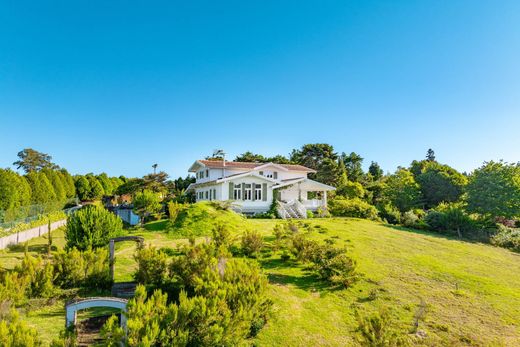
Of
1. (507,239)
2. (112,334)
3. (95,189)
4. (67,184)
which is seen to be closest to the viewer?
(112,334)

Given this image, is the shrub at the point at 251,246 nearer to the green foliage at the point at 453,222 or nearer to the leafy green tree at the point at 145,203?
the leafy green tree at the point at 145,203

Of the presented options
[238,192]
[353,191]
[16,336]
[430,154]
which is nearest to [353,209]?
[353,191]

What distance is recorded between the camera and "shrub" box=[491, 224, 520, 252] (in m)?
21.3

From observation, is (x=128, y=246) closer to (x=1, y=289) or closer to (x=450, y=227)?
(x=1, y=289)

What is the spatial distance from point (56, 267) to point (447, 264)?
17.2 meters

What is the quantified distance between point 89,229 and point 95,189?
3947 centimetres

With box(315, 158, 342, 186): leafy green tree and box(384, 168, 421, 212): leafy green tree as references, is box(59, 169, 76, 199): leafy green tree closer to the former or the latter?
box(315, 158, 342, 186): leafy green tree

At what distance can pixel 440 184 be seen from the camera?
4153 cm

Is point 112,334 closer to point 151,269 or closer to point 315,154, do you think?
point 151,269

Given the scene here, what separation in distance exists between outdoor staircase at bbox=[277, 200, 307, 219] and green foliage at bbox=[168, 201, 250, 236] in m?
7.42

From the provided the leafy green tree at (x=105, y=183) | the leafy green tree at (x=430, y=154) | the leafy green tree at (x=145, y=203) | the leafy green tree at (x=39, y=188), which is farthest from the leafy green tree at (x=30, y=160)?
the leafy green tree at (x=430, y=154)

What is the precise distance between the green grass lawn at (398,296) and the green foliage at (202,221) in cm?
211

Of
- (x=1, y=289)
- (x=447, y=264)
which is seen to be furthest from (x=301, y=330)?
(x=447, y=264)

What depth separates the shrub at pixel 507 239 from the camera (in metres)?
21.3
